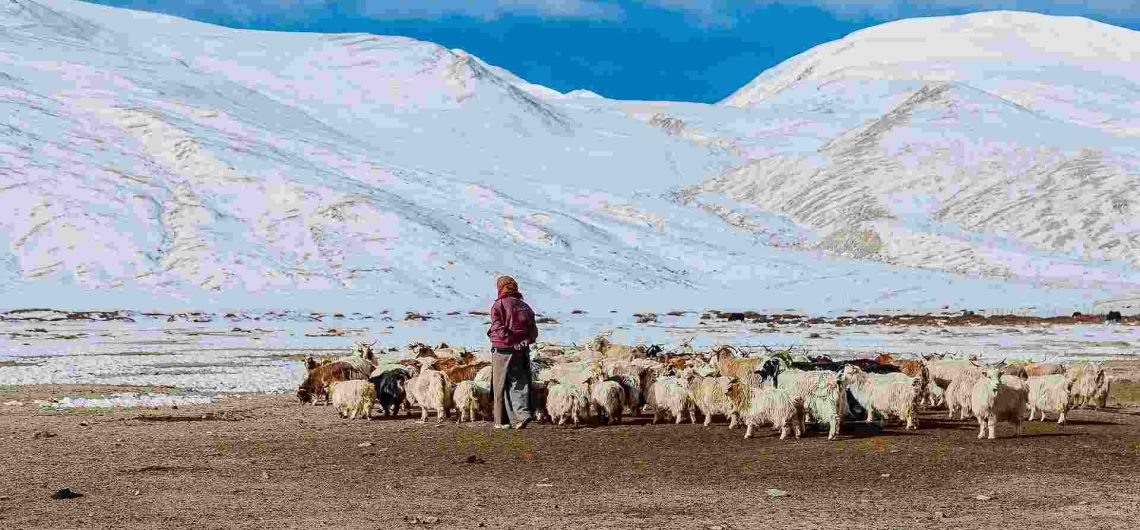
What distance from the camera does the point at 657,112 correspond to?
17500 cm

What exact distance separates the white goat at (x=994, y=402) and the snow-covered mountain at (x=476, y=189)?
6959cm

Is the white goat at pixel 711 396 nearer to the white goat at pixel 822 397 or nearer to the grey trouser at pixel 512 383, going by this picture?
the white goat at pixel 822 397

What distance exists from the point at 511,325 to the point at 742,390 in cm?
335

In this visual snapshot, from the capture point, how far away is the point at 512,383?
18109 mm

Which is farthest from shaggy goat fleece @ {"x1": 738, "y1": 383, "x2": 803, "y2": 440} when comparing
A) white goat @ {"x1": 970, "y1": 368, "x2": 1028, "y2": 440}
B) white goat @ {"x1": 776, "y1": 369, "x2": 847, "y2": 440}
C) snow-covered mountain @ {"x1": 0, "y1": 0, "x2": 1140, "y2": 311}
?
snow-covered mountain @ {"x1": 0, "y1": 0, "x2": 1140, "y2": 311}

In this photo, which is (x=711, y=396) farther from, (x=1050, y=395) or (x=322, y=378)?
(x=322, y=378)

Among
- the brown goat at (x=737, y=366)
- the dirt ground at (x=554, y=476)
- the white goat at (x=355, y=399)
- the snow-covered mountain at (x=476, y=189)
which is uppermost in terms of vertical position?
the snow-covered mountain at (x=476, y=189)

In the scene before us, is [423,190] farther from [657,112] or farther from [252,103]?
[657,112]

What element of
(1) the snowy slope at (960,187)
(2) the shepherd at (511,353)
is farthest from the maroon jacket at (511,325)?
(1) the snowy slope at (960,187)

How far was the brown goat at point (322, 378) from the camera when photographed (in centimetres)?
2272

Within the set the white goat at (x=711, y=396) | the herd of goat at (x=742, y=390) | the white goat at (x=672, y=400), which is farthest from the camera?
the white goat at (x=672, y=400)

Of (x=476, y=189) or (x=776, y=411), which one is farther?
(x=476, y=189)

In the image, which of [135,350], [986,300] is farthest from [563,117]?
[135,350]

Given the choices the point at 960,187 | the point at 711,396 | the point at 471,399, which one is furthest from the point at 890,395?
the point at 960,187
